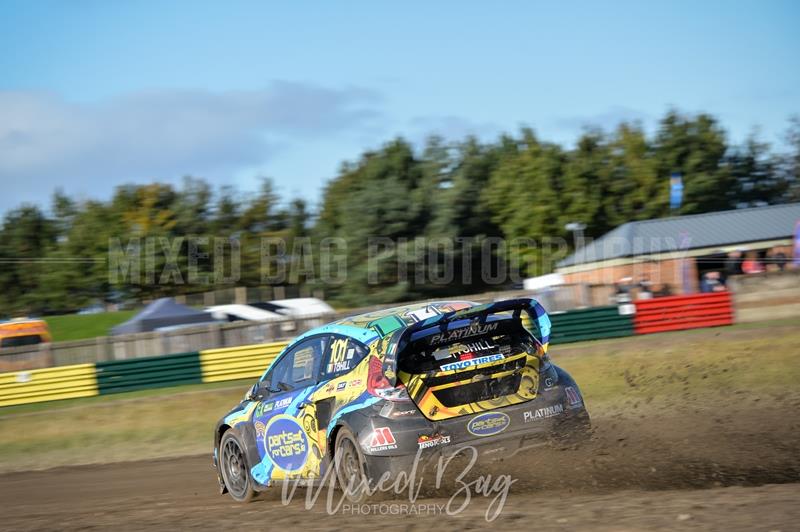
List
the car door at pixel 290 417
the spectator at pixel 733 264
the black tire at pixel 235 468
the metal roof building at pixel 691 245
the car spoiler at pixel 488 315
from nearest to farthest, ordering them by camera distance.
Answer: the car spoiler at pixel 488 315
the car door at pixel 290 417
the black tire at pixel 235 468
the spectator at pixel 733 264
the metal roof building at pixel 691 245

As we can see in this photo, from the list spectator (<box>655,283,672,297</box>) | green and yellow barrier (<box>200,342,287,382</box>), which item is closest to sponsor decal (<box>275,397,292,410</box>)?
green and yellow barrier (<box>200,342,287,382</box>)

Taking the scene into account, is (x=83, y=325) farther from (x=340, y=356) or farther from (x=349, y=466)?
(x=349, y=466)

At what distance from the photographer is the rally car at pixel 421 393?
6.52m

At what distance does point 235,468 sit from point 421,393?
2677mm

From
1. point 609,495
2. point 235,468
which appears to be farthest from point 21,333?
point 609,495

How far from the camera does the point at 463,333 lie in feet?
22.7

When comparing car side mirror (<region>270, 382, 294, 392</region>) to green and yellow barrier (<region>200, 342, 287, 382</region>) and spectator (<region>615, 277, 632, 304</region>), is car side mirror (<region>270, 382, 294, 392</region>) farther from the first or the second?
spectator (<region>615, 277, 632, 304</region>)

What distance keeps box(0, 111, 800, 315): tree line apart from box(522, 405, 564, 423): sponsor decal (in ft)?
139

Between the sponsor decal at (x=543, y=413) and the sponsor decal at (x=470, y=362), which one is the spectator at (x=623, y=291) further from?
the sponsor decal at (x=470, y=362)

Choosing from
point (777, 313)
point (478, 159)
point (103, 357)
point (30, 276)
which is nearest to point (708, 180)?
point (478, 159)

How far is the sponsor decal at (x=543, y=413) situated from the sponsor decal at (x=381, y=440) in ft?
3.62

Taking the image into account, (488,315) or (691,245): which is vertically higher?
(691,245)

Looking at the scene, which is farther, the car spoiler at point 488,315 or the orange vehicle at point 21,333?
the orange vehicle at point 21,333

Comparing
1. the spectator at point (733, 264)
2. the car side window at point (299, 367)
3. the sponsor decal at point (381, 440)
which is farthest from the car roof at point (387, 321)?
the spectator at point (733, 264)
